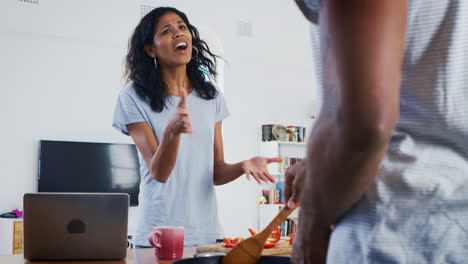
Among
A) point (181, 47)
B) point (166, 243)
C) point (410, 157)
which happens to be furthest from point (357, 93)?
point (181, 47)

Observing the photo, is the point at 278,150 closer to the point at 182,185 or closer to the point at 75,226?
the point at 182,185

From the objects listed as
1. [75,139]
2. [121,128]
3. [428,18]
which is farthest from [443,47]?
[75,139]

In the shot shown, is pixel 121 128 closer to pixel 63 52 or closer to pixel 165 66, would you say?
pixel 165 66

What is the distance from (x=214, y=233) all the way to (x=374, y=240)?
1.42 meters

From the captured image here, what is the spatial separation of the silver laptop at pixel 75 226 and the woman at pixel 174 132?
386 mm

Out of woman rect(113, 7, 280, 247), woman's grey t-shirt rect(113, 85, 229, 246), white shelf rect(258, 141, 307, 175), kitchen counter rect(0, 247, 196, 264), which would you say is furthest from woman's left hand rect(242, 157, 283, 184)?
white shelf rect(258, 141, 307, 175)

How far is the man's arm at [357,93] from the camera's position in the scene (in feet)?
1.61

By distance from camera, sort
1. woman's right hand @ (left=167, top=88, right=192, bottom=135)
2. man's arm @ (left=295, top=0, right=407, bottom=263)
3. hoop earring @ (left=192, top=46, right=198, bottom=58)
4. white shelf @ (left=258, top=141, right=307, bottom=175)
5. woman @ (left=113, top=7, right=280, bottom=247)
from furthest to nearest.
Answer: white shelf @ (left=258, top=141, right=307, bottom=175) < hoop earring @ (left=192, top=46, right=198, bottom=58) < woman @ (left=113, top=7, right=280, bottom=247) < woman's right hand @ (left=167, top=88, right=192, bottom=135) < man's arm @ (left=295, top=0, right=407, bottom=263)

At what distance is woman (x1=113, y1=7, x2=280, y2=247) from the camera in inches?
71.7

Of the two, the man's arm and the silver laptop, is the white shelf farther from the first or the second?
the man's arm

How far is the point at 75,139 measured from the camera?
592cm

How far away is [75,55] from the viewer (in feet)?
19.9

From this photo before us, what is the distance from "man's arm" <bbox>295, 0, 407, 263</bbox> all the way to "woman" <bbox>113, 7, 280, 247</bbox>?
116cm

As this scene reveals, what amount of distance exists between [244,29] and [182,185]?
4.18m
